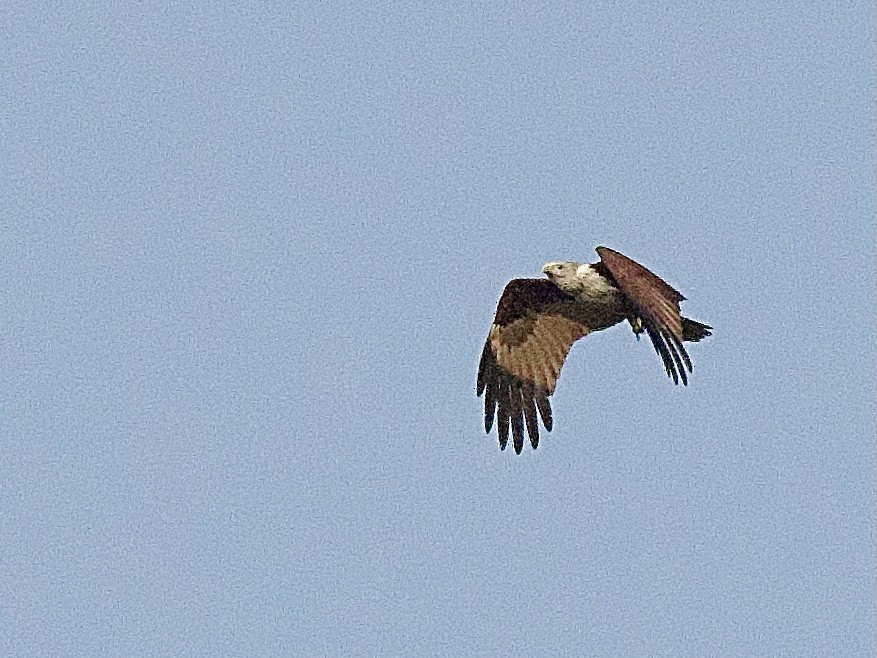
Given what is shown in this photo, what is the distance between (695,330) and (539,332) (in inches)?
57.6

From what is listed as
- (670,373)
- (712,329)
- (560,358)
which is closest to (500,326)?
(560,358)

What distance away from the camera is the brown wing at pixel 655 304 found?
14.0m

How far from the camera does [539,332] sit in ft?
54.3

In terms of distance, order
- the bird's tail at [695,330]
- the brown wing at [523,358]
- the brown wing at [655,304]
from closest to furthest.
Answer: the brown wing at [655,304]
the bird's tail at [695,330]
the brown wing at [523,358]

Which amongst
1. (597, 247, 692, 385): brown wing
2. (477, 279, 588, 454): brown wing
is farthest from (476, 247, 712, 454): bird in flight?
(597, 247, 692, 385): brown wing

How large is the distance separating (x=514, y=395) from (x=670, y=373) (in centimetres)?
281

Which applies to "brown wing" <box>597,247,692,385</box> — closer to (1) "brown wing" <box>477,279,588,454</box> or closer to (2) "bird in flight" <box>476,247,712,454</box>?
(2) "bird in flight" <box>476,247,712,454</box>

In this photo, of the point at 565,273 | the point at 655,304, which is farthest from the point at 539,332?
the point at 655,304

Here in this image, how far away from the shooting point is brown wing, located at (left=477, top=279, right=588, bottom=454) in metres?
16.4

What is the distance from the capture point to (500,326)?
16.7 metres

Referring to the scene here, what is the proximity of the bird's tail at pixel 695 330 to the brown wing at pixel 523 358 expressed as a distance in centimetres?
105

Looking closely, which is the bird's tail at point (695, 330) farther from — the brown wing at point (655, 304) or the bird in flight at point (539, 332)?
the brown wing at point (655, 304)

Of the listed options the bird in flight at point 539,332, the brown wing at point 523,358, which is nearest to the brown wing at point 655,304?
the bird in flight at point 539,332

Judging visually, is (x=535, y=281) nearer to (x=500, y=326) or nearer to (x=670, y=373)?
(x=500, y=326)
